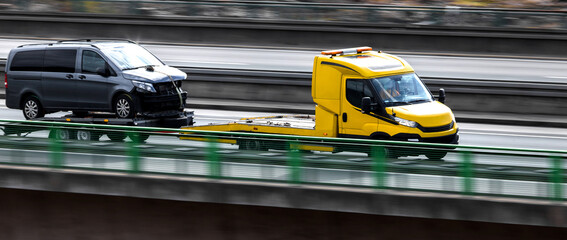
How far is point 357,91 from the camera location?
46.5 feet

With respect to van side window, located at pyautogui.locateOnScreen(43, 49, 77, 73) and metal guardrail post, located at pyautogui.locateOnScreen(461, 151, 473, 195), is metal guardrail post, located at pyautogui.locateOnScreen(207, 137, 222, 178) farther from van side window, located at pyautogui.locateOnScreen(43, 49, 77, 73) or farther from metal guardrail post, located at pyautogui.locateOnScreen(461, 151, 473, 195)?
van side window, located at pyautogui.locateOnScreen(43, 49, 77, 73)

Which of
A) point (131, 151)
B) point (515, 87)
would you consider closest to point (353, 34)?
point (515, 87)

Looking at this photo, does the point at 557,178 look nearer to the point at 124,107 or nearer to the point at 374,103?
the point at 374,103

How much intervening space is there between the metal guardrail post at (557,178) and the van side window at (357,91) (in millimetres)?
4695

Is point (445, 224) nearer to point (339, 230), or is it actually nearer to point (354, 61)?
point (339, 230)

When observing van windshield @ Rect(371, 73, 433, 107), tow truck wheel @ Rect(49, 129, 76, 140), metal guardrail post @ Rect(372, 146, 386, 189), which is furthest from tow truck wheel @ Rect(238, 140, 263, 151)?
van windshield @ Rect(371, 73, 433, 107)

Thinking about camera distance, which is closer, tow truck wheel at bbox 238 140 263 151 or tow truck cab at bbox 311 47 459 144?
A: tow truck wheel at bbox 238 140 263 151

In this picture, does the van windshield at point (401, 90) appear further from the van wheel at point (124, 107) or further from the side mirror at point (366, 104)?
the van wheel at point (124, 107)

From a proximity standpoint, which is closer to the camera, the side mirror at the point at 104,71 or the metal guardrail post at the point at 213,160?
the metal guardrail post at the point at 213,160

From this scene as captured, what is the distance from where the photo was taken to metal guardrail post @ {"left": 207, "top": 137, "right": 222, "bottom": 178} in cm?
1108

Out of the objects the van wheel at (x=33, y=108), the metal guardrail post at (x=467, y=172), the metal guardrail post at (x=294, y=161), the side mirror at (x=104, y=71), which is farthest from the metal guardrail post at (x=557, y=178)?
the van wheel at (x=33, y=108)

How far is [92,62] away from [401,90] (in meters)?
6.61

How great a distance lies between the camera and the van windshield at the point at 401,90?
14125 millimetres

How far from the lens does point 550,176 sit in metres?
9.86
